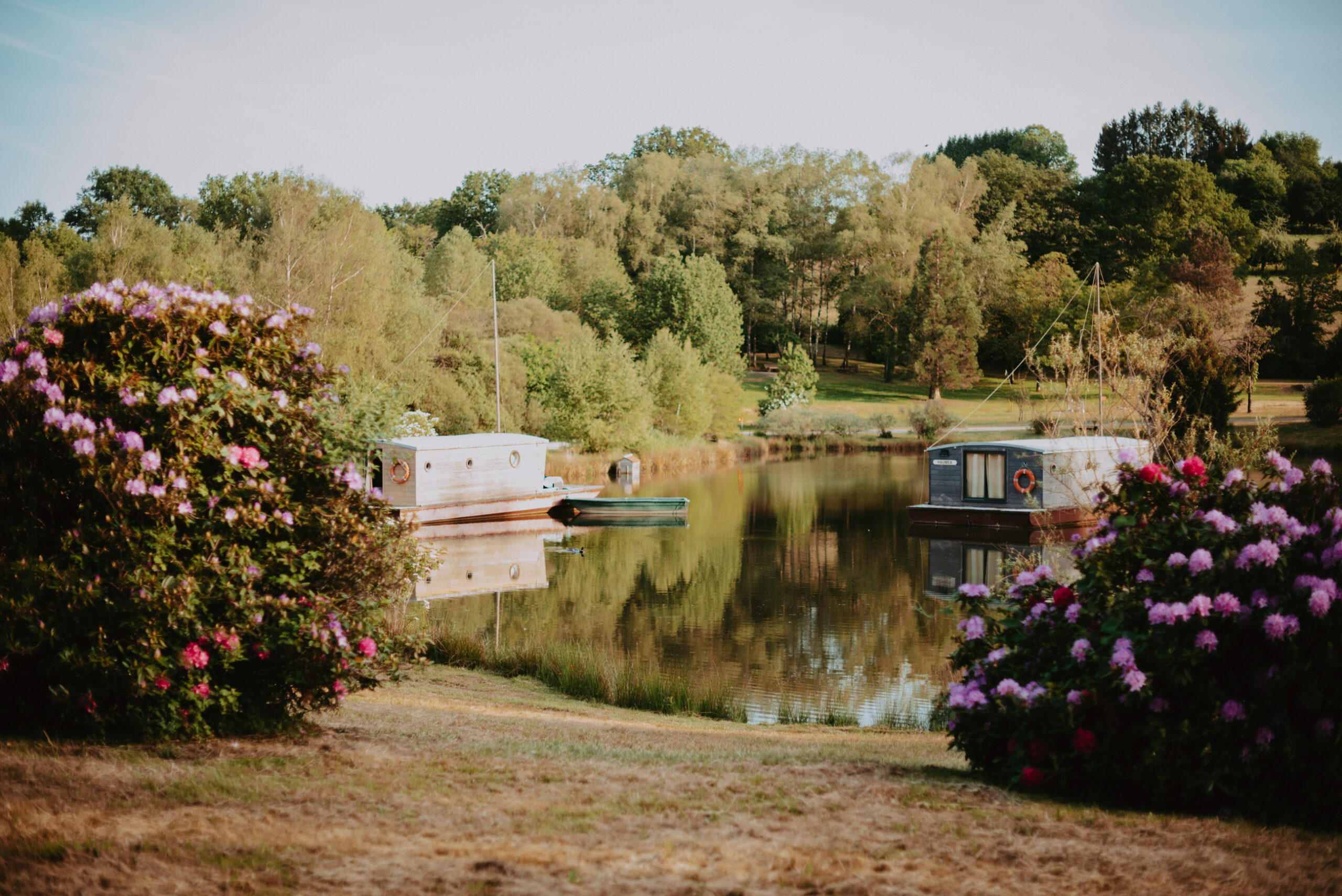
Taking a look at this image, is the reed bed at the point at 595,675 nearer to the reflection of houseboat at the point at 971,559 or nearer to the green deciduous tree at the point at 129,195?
the reflection of houseboat at the point at 971,559

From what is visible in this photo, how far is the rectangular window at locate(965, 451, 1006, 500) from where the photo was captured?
25.3m

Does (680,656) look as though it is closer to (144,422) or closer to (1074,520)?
(144,422)

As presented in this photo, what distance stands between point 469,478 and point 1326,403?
2836cm

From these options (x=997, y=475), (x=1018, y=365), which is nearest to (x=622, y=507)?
(x=997, y=475)

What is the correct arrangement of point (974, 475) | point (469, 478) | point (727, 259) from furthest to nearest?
point (727, 259) < point (469, 478) < point (974, 475)

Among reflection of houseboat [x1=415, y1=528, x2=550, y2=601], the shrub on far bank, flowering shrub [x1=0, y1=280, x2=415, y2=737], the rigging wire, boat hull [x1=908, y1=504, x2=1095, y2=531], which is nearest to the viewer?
flowering shrub [x1=0, y1=280, x2=415, y2=737]

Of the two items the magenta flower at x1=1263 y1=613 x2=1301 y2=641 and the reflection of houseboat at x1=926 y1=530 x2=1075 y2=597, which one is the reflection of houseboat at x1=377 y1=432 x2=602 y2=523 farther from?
the magenta flower at x1=1263 y1=613 x2=1301 y2=641

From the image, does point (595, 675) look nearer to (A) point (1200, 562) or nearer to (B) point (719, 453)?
(A) point (1200, 562)

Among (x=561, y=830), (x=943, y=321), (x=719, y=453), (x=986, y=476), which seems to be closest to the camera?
(x=561, y=830)

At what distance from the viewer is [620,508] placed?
2802 centimetres

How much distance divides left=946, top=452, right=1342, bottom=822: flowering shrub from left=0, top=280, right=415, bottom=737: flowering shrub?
3.98 m

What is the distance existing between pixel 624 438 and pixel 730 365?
18.3 metres

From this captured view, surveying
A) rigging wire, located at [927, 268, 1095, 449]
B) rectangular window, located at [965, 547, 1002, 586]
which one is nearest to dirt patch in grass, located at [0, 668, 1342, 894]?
rectangular window, located at [965, 547, 1002, 586]

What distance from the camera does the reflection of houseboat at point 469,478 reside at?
2616cm
